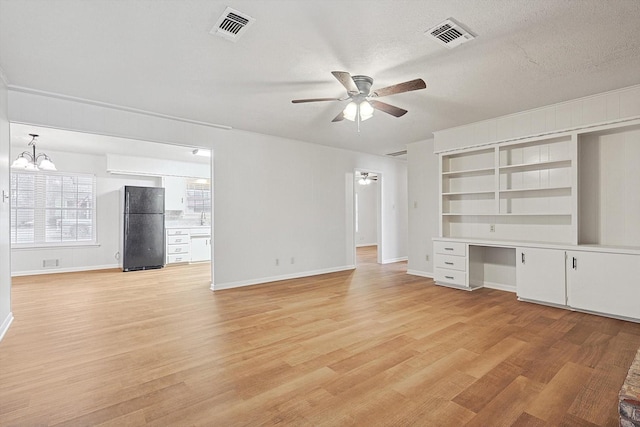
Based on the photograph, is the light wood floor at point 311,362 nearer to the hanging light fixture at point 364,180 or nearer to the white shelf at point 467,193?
the white shelf at point 467,193

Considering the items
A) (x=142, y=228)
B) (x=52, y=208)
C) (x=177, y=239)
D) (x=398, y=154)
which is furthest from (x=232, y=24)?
(x=52, y=208)

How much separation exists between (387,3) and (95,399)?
126 inches

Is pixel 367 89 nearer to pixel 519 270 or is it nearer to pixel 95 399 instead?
pixel 519 270

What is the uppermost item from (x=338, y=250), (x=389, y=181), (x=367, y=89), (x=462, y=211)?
(x=367, y=89)

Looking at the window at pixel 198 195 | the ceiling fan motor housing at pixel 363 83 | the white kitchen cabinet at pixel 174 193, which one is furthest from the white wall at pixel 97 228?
the ceiling fan motor housing at pixel 363 83

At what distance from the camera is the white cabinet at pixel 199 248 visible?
314 inches

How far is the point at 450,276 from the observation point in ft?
16.4

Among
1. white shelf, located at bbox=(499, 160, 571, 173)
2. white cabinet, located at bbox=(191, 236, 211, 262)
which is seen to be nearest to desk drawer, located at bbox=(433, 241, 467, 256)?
white shelf, located at bbox=(499, 160, 571, 173)

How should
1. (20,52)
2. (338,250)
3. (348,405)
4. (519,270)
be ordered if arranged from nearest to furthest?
1. (348,405)
2. (20,52)
3. (519,270)
4. (338,250)

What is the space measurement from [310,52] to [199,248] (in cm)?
658

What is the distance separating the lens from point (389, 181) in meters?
7.78

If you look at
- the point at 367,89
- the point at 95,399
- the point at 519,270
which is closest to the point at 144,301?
the point at 95,399

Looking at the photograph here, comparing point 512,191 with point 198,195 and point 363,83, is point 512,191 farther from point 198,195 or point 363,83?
point 198,195

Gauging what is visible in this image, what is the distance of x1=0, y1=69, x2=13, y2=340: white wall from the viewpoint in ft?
10.4
